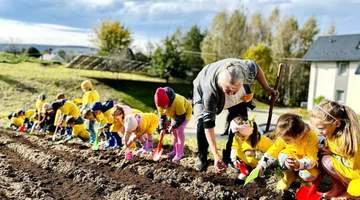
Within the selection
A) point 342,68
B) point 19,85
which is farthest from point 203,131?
point 342,68

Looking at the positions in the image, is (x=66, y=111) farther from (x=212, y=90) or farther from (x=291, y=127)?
(x=291, y=127)

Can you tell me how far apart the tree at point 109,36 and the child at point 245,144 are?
22.9 m

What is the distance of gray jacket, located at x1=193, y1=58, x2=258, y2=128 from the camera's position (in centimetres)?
391

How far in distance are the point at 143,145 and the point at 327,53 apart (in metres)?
24.8

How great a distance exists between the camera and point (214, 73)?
12.9ft

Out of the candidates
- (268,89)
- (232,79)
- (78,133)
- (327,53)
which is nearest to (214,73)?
(232,79)

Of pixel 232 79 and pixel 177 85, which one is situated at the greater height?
pixel 232 79

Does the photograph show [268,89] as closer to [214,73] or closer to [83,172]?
[214,73]

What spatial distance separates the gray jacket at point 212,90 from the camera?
12.8ft

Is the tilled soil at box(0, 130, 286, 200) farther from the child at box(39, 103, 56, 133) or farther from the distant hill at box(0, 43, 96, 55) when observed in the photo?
the distant hill at box(0, 43, 96, 55)

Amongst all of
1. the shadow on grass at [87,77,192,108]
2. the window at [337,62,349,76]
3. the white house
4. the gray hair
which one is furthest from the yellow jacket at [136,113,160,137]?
the window at [337,62,349,76]

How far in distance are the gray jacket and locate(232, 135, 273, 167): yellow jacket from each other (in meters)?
0.40

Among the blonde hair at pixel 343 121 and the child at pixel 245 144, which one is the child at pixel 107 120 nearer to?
the child at pixel 245 144

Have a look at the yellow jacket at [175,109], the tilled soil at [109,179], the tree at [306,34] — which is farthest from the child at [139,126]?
the tree at [306,34]
